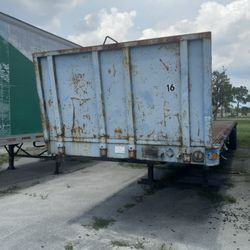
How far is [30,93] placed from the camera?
8.71 m

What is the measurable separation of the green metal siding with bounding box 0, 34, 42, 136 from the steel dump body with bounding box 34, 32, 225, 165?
2.71 m

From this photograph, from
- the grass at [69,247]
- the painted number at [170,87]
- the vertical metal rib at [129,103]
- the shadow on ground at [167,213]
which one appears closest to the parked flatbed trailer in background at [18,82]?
the shadow on ground at [167,213]

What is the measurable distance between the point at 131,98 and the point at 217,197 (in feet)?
8.97

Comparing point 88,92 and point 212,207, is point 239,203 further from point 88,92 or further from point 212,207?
point 88,92

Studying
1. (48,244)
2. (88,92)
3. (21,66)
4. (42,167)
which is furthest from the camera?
(42,167)

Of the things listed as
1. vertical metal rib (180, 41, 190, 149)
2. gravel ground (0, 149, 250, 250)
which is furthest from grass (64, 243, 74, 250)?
vertical metal rib (180, 41, 190, 149)

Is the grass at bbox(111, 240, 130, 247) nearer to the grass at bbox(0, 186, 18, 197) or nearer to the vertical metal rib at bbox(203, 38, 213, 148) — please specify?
the vertical metal rib at bbox(203, 38, 213, 148)

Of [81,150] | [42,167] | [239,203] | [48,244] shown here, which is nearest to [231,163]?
[239,203]

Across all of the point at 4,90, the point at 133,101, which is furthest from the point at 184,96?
the point at 4,90

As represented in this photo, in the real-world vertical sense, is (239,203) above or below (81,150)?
below

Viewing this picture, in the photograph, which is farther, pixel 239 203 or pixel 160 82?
pixel 239 203

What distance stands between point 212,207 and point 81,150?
91.7 inches

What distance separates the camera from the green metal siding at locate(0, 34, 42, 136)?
25.6 ft

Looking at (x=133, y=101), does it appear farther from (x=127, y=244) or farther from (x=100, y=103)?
(x=127, y=244)
